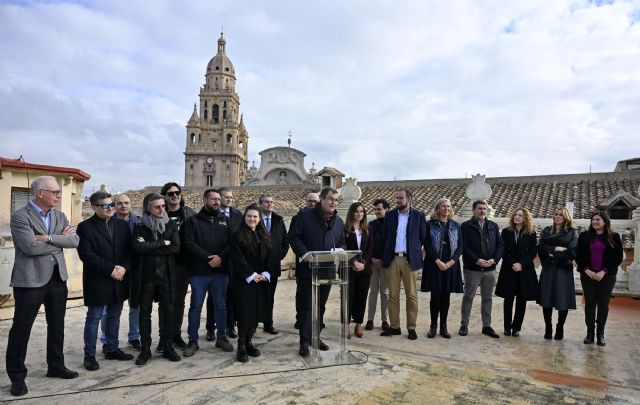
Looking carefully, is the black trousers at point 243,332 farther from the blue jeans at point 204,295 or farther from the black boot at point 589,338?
the black boot at point 589,338

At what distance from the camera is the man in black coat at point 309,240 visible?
473 centimetres

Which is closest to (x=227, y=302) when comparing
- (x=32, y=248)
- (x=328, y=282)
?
(x=328, y=282)

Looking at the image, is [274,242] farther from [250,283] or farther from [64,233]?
[64,233]

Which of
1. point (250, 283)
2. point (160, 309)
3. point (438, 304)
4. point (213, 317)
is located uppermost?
point (250, 283)

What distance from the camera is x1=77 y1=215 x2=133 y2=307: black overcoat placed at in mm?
4172

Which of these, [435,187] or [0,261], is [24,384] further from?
[435,187]

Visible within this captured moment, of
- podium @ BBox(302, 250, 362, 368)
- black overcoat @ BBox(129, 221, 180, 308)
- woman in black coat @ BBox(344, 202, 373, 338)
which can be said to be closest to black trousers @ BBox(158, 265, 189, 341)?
black overcoat @ BBox(129, 221, 180, 308)

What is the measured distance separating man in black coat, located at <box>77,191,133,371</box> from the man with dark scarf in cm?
16

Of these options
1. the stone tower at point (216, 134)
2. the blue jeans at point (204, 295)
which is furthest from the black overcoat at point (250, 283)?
the stone tower at point (216, 134)

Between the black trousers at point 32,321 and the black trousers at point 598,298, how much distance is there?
551 cm

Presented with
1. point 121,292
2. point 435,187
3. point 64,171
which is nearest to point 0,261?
point 64,171

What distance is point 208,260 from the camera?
4.71 m

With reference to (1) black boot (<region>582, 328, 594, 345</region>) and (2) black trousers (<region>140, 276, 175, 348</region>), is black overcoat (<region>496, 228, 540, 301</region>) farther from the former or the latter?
(2) black trousers (<region>140, 276, 175, 348</region>)

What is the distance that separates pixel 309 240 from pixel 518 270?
8.69ft
